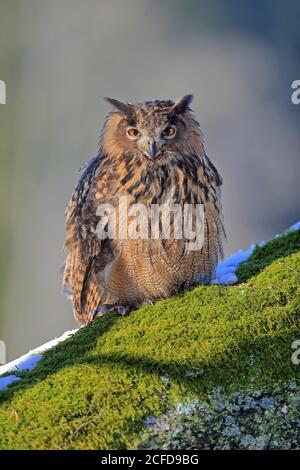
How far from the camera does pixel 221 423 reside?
2.21 m

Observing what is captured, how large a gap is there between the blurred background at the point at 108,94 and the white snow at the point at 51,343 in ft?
22.9

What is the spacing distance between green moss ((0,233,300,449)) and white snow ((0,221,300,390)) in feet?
0.24

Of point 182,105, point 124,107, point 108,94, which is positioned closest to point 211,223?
point 182,105

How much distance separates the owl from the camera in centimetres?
329

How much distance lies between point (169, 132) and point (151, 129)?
0.40 feet

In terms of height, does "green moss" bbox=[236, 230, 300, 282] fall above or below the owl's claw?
above

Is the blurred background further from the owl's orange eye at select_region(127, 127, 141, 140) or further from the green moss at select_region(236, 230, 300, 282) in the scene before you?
the owl's orange eye at select_region(127, 127, 141, 140)

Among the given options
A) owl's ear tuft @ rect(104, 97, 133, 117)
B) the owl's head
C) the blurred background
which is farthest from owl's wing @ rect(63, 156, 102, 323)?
the blurred background

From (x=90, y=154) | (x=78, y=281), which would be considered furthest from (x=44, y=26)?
(x=78, y=281)

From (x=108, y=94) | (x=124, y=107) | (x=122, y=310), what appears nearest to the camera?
(x=122, y=310)

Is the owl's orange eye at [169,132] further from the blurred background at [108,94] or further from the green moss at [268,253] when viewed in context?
the blurred background at [108,94]

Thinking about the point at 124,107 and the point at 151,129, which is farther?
the point at 124,107

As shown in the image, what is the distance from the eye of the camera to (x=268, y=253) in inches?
141

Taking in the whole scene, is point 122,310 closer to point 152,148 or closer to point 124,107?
point 152,148
